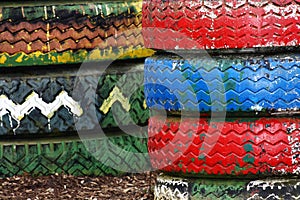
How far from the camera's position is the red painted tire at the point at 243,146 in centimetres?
370

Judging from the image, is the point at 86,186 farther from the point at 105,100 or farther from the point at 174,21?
the point at 174,21

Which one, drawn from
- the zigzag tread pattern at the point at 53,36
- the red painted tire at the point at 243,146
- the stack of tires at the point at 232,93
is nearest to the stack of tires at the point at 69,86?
the zigzag tread pattern at the point at 53,36

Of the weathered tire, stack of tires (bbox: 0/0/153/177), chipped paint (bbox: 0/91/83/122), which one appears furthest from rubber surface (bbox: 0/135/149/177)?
the weathered tire

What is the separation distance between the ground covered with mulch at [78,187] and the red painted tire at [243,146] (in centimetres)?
57

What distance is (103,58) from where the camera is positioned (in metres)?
4.95

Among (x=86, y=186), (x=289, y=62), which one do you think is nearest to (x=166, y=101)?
(x=289, y=62)

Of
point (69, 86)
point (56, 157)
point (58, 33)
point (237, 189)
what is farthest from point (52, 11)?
point (237, 189)

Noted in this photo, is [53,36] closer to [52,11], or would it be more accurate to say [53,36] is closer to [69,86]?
[52,11]

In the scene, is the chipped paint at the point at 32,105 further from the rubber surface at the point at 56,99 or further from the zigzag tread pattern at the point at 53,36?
the zigzag tread pattern at the point at 53,36

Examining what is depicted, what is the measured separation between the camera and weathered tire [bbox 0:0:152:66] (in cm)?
486

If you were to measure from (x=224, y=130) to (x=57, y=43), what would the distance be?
4.69 feet

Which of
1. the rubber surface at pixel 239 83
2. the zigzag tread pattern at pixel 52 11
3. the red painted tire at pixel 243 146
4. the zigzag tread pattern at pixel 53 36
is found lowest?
the red painted tire at pixel 243 146

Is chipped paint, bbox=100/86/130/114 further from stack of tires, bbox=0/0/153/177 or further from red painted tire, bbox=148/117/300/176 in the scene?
red painted tire, bbox=148/117/300/176

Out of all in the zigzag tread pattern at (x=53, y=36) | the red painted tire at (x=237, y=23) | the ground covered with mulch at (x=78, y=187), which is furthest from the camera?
the zigzag tread pattern at (x=53, y=36)
